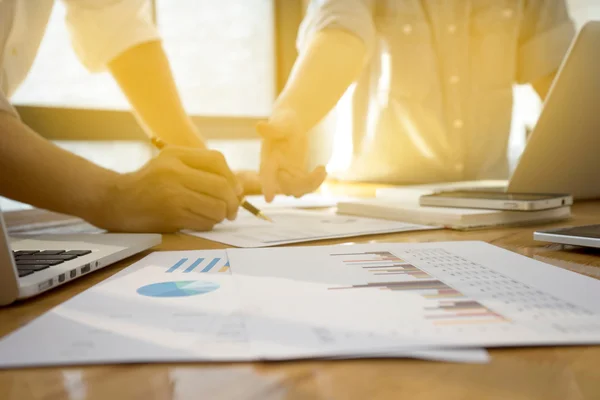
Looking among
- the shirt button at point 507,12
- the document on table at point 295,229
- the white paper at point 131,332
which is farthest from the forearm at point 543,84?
the white paper at point 131,332

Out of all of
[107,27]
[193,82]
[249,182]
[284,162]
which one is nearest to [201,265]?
[284,162]

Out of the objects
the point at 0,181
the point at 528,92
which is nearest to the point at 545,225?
the point at 0,181

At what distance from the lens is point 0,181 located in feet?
2.04

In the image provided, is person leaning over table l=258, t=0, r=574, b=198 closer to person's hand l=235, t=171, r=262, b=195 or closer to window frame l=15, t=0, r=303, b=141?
person's hand l=235, t=171, r=262, b=195

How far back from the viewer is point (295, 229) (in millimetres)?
680

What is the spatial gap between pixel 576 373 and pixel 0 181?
2.14 ft

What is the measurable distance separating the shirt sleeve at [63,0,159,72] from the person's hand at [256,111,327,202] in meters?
0.41

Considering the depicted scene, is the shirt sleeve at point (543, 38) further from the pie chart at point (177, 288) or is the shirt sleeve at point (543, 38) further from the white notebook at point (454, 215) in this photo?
the pie chart at point (177, 288)

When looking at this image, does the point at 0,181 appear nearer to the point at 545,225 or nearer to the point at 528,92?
the point at 545,225

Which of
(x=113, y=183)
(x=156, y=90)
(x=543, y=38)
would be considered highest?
(x=543, y=38)

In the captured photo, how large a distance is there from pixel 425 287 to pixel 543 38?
4.75ft

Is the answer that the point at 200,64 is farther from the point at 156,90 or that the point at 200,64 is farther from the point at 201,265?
the point at 201,265

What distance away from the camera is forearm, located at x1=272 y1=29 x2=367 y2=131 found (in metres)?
1.15

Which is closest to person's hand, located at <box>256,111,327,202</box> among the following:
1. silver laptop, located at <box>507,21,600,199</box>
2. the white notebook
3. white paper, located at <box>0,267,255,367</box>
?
the white notebook
